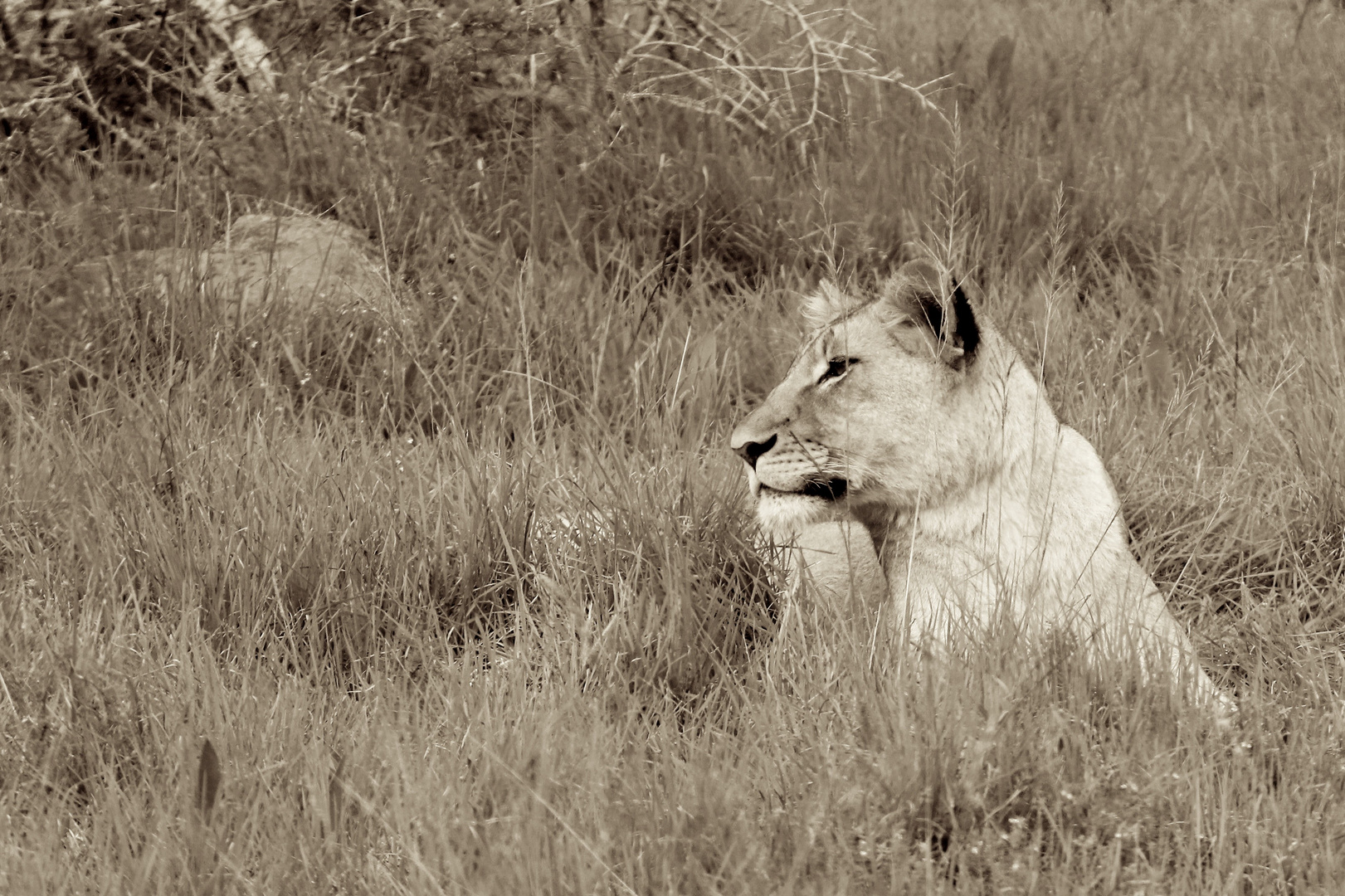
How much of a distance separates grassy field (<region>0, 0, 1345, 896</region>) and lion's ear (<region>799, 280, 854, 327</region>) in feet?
0.82

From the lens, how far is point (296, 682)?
3.03 metres

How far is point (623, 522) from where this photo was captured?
137 inches

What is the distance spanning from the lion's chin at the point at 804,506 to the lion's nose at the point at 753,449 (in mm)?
77

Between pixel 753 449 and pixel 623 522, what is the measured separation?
14.9 inches

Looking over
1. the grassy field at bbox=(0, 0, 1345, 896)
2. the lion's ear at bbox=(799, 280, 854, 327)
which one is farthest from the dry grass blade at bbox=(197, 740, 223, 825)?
the lion's ear at bbox=(799, 280, 854, 327)

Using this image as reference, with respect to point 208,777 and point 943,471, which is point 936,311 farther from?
point 208,777

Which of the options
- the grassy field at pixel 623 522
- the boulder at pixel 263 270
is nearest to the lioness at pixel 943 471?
the grassy field at pixel 623 522

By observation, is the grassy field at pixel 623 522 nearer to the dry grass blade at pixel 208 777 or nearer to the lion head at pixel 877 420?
the dry grass blade at pixel 208 777

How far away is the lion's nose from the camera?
11.3ft

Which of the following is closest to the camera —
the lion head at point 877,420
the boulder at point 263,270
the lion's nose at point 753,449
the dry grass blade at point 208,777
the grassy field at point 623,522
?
the grassy field at point 623,522

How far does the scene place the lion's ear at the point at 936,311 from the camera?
3246mm

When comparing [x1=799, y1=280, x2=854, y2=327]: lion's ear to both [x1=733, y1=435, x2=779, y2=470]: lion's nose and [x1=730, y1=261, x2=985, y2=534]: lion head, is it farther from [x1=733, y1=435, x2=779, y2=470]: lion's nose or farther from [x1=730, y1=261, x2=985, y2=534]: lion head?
[x1=733, y1=435, x2=779, y2=470]: lion's nose

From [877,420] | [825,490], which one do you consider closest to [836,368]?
[877,420]

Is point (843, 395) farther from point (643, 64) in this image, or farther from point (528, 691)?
point (643, 64)
